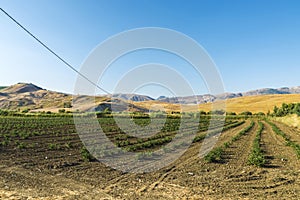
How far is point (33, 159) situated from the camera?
12.4 meters

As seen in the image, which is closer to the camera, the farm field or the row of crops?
the farm field

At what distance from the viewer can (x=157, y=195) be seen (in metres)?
7.64

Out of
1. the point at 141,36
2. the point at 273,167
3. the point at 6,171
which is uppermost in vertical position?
the point at 141,36

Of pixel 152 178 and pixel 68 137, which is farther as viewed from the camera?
pixel 68 137

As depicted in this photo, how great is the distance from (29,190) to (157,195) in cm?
371

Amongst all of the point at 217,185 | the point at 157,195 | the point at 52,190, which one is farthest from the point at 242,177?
the point at 52,190

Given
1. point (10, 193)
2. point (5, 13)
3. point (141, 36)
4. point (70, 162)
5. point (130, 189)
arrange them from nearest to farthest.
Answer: point (10, 193), point (130, 189), point (5, 13), point (70, 162), point (141, 36)

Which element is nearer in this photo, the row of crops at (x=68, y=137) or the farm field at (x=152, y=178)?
the farm field at (x=152, y=178)

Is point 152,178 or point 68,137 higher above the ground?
point 68,137

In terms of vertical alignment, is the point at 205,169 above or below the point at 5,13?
below

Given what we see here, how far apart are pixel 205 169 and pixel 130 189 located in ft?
12.8

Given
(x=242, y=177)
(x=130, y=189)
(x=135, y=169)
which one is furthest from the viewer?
(x=135, y=169)

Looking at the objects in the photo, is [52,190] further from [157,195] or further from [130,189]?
[157,195]

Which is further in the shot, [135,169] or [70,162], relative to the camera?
[70,162]
